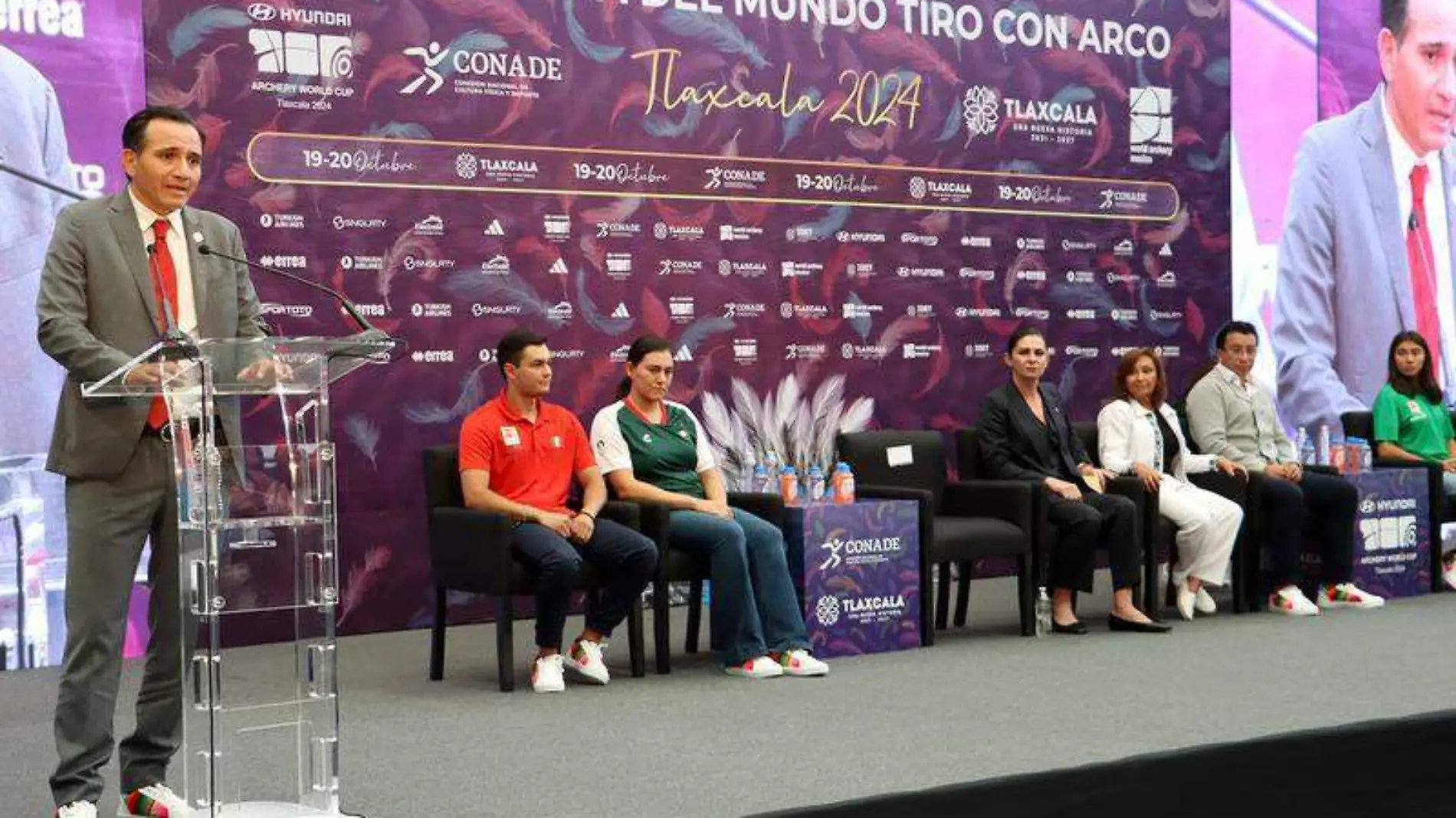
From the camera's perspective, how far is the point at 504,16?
7.46m

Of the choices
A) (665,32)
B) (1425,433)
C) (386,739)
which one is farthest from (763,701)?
(1425,433)

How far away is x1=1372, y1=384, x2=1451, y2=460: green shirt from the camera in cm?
862

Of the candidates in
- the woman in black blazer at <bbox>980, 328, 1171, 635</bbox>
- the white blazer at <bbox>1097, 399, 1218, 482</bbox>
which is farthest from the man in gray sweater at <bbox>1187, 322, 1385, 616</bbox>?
the woman in black blazer at <bbox>980, 328, 1171, 635</bbox>

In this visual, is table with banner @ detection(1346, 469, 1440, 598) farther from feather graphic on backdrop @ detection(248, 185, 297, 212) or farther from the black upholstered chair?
feather graphic on backdrop @ detection(248, 185, 297, 212)

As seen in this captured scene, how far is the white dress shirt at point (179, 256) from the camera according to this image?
3.96 m

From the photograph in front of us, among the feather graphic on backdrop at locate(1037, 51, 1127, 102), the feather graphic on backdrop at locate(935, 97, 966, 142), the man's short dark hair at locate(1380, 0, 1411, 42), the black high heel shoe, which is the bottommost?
the black high heel shoe

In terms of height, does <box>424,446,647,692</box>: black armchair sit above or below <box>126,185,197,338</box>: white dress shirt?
below

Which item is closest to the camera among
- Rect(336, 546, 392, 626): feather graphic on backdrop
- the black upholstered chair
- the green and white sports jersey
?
the green and white sports jersey

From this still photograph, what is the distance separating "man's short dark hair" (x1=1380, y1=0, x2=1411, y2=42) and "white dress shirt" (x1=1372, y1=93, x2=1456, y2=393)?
0.36 metres

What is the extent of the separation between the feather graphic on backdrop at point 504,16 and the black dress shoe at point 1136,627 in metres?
3.07

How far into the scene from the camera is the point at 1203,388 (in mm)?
7926

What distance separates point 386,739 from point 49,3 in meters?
2.97

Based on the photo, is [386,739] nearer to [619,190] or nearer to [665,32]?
[619,190]

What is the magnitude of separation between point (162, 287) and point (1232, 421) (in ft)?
16.7
